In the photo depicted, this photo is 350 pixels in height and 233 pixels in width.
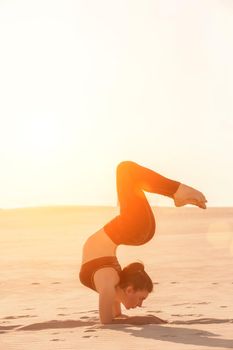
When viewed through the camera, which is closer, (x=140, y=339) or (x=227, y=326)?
(x=140, y=339)

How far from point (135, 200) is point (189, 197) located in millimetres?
568

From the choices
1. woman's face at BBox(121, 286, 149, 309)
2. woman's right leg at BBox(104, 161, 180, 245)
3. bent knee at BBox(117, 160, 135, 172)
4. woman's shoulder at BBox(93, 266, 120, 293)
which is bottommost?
woman's face at BBox(121, 286, 149, 309)

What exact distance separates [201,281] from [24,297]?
2690 millimetres

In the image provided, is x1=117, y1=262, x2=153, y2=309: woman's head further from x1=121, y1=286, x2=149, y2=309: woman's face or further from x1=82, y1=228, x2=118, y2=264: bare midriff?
x1=82, y1=228, x2=118, y2=264: bare midriff

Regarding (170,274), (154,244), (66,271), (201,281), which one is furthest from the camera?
(154,244)

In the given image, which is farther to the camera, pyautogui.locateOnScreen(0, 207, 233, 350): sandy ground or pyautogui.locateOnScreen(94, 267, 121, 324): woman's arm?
pyautogui.locateOnScreen(94, 267, 121, 324): woman's arm

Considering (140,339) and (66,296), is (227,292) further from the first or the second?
(140,339)

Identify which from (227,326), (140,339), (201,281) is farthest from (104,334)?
(201,281)

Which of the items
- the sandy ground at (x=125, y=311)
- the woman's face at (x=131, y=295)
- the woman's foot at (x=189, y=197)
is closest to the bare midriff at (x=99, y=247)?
the woman's face at (x=131, y=295)

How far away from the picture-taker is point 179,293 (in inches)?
406

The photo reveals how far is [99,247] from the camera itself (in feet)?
24.5

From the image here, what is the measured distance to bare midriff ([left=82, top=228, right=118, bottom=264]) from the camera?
7.44 metres

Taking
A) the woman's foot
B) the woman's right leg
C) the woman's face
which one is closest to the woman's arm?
the woman's face

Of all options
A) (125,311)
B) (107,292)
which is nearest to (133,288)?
(107,292)
